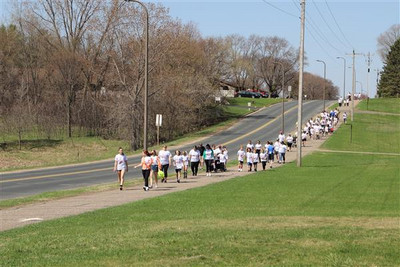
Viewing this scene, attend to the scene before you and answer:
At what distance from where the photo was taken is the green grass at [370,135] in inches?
2210

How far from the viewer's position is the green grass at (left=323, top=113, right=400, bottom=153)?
56.1m

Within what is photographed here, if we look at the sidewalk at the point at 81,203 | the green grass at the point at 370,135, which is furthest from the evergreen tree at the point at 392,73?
the sidewalk at the point at 81,203

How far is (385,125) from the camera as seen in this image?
78375mm

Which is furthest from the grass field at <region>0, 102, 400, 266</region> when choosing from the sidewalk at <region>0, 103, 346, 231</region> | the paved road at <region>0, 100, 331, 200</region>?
the paved road at <region>0, 100, 331, 200</region>

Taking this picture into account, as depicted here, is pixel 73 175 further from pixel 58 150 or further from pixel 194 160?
pixel 58 150

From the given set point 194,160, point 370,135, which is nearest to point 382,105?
point 370,135

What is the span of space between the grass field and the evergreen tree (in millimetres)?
109254

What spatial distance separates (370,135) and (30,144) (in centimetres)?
3614

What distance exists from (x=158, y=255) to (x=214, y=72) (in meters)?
80.1

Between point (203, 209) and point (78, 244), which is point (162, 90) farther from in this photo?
point (78, 244)

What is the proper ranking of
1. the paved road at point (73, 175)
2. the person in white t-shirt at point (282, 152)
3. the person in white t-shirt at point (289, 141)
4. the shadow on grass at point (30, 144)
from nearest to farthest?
the paved road at point (73, 175)
the person in white t-shirt at point (282, 152)
the person in white t-shirt at point (289, 141)
the shadow on grass at point (30, 144)

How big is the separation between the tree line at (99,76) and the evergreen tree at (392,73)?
55818mm

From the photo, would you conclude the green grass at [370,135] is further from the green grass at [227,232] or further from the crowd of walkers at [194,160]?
the green grass at [227,232]

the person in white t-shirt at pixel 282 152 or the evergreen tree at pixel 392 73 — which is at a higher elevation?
the evergreen tree at pixel 392 73
